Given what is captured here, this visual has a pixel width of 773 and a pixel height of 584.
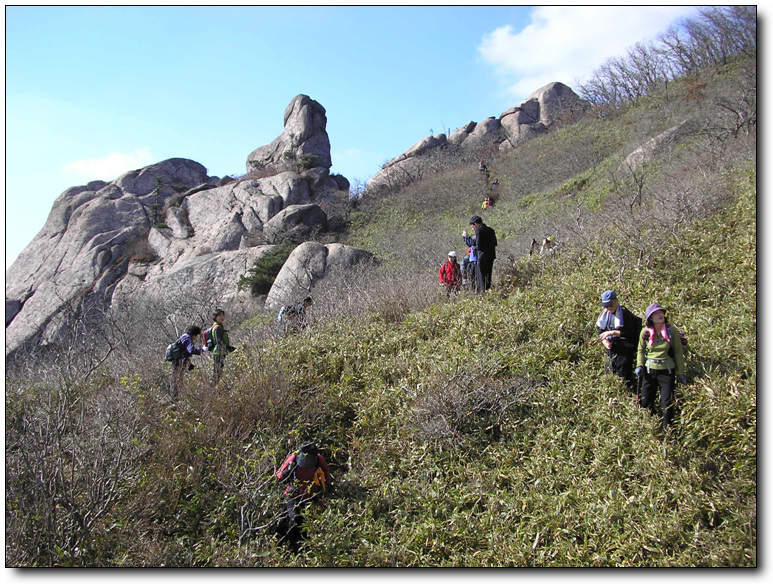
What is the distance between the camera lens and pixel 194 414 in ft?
20.8

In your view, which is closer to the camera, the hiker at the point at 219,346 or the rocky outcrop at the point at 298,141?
the hiker at the point at 219,346

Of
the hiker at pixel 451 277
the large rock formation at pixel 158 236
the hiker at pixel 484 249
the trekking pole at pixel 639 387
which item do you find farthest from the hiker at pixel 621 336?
the large rock formation at pixel 158 236

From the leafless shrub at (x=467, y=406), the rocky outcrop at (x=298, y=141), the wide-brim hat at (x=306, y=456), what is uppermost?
the rocky outcrop at (x=298, y=141)

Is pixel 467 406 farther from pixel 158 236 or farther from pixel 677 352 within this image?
pixel 158 236

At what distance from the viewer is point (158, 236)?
26266 millimetres

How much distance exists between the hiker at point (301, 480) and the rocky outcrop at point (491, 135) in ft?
87.4

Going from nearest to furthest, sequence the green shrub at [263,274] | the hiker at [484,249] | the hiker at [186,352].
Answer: the hiker at [186,352], the hiker at [484,249], the green shrub at [263,274]

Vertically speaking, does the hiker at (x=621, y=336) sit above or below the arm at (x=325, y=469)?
above

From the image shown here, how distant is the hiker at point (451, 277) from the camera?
9.54 m

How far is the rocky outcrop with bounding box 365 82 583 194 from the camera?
108 feet

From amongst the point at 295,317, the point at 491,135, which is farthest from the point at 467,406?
the point at 491,135

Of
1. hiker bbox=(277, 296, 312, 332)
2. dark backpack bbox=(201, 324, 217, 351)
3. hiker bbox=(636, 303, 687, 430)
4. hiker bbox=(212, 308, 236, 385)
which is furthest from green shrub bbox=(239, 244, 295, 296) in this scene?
hiker bbox=(636, 303, 687, 430)

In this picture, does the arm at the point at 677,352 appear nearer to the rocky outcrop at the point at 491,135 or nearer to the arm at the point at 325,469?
the arm at the point at 325,469

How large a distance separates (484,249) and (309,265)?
11291 millimetres
